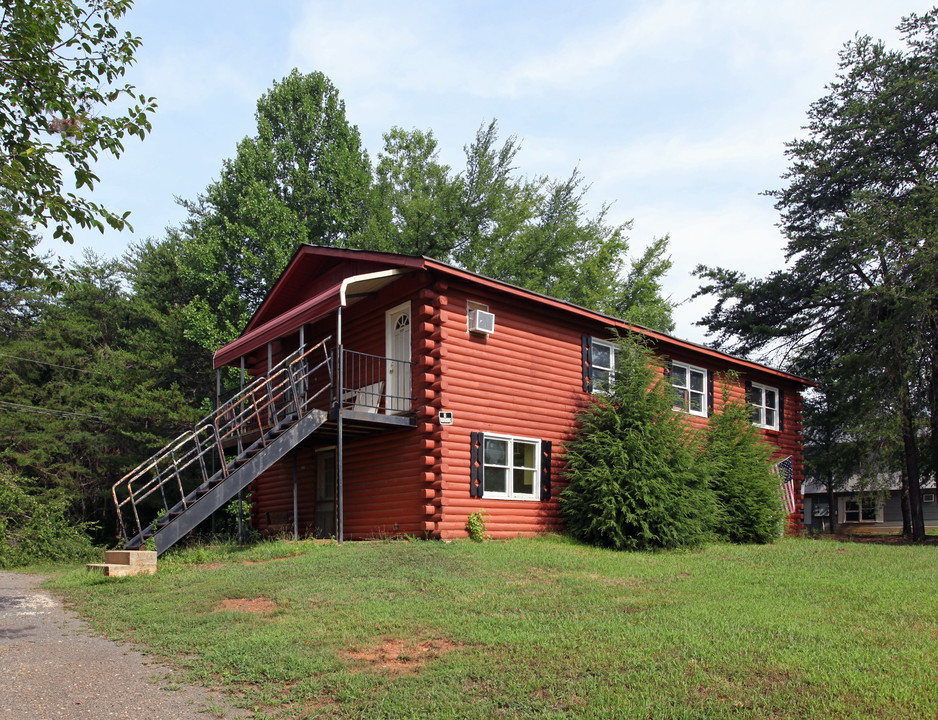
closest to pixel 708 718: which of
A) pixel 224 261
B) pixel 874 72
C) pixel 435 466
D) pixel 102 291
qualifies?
pixel 435 466

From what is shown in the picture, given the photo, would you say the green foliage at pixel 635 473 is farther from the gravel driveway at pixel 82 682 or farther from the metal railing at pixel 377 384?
the gravel driveway at pixel 82 682

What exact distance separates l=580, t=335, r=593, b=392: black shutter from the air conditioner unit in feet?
10.4

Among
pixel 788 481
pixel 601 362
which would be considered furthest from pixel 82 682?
pixel 788 481

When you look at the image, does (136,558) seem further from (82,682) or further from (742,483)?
(742,483)

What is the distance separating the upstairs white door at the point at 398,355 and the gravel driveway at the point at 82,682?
7854 mm

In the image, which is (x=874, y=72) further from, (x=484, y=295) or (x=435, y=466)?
(x=435, y=466)

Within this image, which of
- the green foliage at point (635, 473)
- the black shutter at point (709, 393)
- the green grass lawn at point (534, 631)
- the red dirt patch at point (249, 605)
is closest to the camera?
the green grass lawn at point (534, 631)

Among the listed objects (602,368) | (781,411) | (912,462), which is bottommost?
(912,462)

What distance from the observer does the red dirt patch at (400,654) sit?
7246mm

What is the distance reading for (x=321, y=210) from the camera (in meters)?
33.7

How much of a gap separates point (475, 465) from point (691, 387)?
8.46 metres

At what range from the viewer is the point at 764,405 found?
24344 mm

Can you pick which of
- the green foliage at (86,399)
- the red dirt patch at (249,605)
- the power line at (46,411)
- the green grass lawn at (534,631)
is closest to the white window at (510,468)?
the green grass lawn at (534,631)

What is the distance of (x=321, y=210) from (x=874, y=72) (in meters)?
23.6
